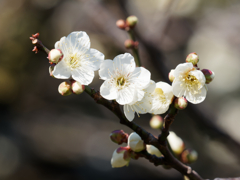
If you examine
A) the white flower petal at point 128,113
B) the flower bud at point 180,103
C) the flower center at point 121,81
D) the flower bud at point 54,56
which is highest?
the flower center at point 121,81

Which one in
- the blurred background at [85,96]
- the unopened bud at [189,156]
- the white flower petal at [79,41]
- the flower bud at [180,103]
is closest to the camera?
the flower bud at [180,103]

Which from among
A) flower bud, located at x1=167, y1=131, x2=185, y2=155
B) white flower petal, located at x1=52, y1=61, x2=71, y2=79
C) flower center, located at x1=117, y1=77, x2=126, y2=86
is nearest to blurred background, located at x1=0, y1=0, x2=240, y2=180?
flower bud, located at x1=167, y1=131, x2=185, y2=155

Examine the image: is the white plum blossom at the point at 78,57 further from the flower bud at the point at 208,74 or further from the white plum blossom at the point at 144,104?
the flower bud at the point at 208,74

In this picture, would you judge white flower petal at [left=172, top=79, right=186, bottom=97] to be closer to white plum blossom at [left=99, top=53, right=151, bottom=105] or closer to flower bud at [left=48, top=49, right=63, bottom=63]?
white plum blossom at [left=99, top=53, right=151, bottom=105]

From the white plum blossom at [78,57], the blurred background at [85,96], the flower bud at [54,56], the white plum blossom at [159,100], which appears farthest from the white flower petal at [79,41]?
the blurred background at [85,96]

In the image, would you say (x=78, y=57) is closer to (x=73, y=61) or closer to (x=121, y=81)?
(x=73, y=61)

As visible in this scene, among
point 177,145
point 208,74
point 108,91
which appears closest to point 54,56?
point 108,91
